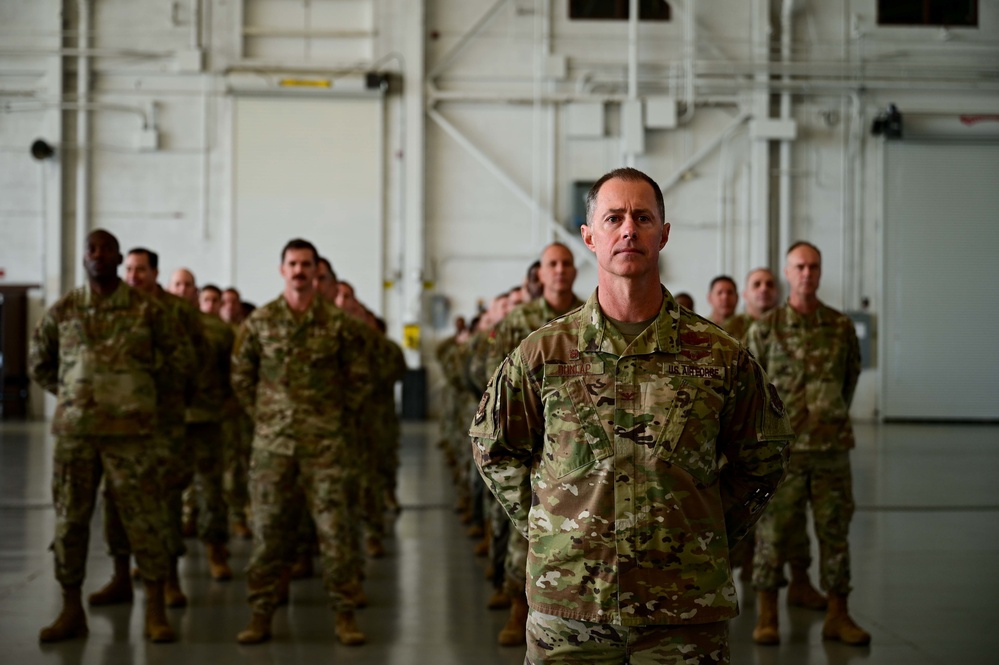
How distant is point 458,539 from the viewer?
8422 mm

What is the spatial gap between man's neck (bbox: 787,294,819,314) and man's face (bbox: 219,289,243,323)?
16.9 ft

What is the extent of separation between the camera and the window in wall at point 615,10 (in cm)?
1806

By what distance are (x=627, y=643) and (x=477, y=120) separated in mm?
16157

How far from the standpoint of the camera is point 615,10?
18.1 metres

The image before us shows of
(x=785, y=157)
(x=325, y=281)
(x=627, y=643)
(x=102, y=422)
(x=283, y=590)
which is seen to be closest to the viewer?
(x=627, y=643)

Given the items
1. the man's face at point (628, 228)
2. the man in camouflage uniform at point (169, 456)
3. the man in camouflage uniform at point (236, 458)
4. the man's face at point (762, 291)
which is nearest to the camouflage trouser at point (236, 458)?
the man in camouflage uniform at point (236, 458)


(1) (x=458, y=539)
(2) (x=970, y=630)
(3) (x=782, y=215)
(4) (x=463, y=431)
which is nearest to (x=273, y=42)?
(3) (x=782, y=215)

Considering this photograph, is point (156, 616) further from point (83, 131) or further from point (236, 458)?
point (83, 131)

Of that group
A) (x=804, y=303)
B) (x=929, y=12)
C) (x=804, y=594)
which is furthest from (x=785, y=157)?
(x=804, y=303)

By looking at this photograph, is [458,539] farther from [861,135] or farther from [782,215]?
[861,135]

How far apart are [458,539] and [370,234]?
10.1m

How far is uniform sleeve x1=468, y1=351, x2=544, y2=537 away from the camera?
103 inches

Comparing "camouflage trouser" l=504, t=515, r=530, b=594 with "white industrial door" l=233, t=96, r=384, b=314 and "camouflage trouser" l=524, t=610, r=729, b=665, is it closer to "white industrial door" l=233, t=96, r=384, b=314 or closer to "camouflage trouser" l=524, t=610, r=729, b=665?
"camouflage trouser" l=524, t=610, r=729, b=665

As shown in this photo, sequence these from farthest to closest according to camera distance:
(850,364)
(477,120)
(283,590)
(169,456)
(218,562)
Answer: (477,120), (218,562), (283,590), (169,456), (850,364)
